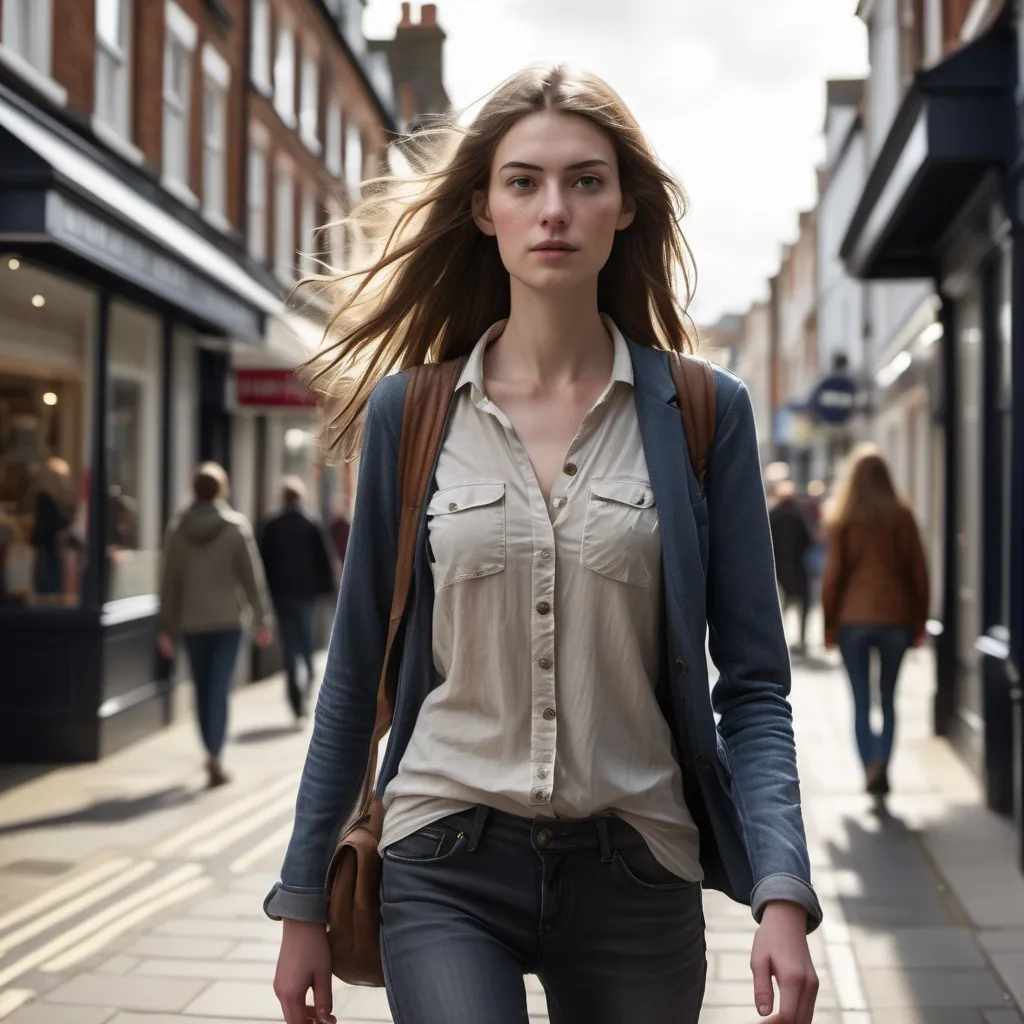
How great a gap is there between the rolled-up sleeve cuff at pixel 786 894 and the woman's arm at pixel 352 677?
1.99 feet

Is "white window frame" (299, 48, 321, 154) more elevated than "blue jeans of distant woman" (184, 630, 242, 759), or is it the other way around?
"white window frame" (299, 48, 321, 154)

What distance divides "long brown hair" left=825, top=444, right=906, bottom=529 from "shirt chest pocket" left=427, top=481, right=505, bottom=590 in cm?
720

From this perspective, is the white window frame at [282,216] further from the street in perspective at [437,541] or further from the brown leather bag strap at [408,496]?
the brown leather bag strap at [408,496]

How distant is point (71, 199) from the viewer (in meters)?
9.42

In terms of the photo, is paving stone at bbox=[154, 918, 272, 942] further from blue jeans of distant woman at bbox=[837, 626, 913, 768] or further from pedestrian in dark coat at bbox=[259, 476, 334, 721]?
pedestrian in dark coat at bbox=[259, 476, 334, 721]

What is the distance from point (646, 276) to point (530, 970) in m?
1.06

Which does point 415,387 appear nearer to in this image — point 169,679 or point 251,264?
point 169,679

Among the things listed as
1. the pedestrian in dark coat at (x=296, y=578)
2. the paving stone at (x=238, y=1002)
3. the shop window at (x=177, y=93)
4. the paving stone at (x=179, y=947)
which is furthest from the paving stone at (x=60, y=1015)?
the shop window at (x=177, y=93)

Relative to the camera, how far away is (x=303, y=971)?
2301mm

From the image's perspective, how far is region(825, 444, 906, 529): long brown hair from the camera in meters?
9.23

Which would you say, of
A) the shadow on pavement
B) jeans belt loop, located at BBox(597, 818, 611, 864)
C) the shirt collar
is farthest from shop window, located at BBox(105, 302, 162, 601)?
jeans belt loop, located at BBox(597, 818, 611, 864)

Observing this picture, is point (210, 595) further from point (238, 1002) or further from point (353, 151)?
point (353, 151)

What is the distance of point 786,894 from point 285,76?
2018cm

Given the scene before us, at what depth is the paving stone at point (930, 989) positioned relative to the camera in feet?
17.1
